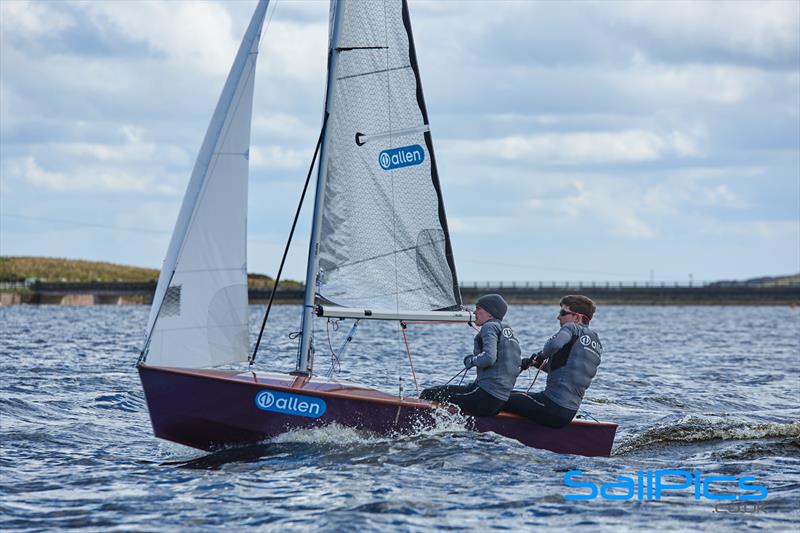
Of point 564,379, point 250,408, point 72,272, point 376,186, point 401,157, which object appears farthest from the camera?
point 72,272

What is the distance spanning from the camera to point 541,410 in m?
15.0

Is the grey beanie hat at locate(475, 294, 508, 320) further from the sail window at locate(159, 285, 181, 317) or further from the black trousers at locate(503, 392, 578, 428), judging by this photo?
the sail window at locate(159, 285, 181, 317)

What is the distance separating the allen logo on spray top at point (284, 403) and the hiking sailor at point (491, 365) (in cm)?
186

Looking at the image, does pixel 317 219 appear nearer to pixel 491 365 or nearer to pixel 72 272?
pixel 491 365

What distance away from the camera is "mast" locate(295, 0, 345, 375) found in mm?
15211

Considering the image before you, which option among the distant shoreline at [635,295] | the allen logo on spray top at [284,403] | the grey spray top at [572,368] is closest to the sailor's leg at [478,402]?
the grey spray top at [572,368]

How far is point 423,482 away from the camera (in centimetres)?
1322

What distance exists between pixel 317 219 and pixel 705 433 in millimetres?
7295

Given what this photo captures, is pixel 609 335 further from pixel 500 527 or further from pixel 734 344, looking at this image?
pixel 500 527

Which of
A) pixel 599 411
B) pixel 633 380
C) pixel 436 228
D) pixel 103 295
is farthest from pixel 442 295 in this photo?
pixel 103 295

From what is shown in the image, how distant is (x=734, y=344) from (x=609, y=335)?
10.2m

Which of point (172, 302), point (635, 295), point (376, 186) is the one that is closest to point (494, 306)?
point (376, 186)

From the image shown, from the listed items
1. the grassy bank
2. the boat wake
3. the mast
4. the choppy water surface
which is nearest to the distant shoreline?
the grassy bank

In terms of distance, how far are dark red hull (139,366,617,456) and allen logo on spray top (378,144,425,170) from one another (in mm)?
3203
